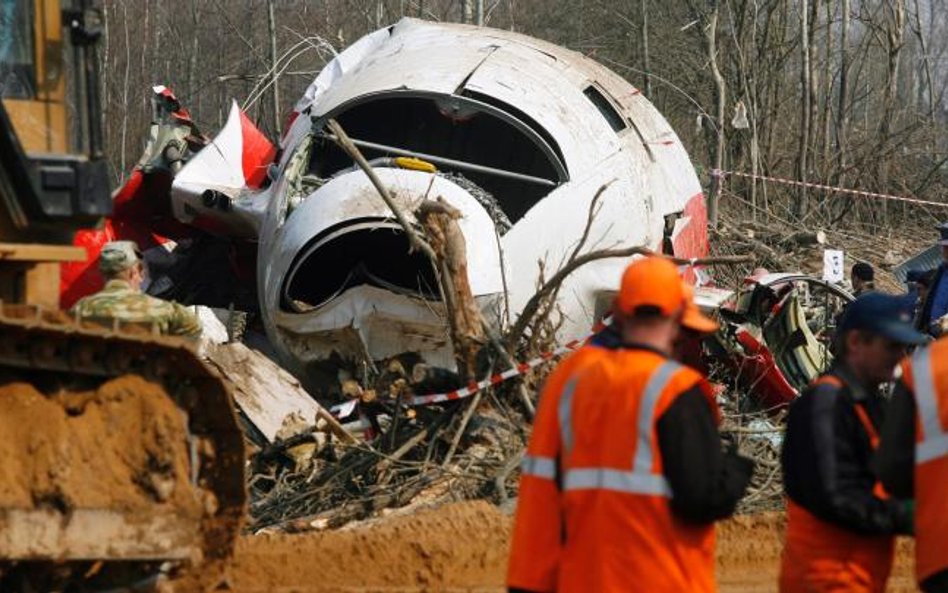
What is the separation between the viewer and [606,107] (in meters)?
15.8

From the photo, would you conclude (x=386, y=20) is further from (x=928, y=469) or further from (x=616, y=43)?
(x=928, y=469)

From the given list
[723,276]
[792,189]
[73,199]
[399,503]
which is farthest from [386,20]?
[73,199]

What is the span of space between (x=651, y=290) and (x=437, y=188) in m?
8.72

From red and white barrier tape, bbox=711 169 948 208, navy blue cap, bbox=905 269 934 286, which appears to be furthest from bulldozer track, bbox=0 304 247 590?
red and white barrier tape, bbox=711 169 948 208

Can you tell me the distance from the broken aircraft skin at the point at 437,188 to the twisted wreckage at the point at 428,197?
0.7 inches

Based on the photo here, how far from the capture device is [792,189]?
24.7 m

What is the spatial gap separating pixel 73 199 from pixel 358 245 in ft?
24.2

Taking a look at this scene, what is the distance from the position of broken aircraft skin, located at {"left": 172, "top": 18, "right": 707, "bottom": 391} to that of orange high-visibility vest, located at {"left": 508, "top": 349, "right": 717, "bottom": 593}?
26.5 ft

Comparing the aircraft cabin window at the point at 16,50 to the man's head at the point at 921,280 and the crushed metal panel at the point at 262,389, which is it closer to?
the crushed metal panel at the point at 262,389

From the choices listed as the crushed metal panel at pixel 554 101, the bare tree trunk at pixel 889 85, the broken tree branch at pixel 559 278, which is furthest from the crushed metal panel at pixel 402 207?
the bare tree trunk at pixel 889 85

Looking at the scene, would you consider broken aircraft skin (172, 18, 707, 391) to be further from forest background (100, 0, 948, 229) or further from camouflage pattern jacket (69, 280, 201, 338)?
camouflage pattern jacket (69, 280, 201, 338)

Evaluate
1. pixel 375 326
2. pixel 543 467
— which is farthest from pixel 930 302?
pixel 543 467

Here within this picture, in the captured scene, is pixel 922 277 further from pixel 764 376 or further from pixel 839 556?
pixel 839 556

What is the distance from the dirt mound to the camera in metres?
7.34
